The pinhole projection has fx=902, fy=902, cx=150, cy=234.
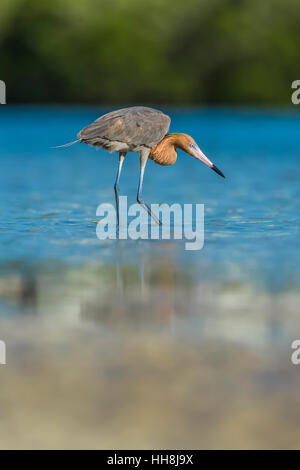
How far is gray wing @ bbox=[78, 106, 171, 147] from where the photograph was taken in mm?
6898

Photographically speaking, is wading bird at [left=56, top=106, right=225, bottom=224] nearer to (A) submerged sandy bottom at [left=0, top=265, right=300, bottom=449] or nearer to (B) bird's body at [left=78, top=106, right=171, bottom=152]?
(B) bird's body at [left=78, top=106, right=171, bottom=152]

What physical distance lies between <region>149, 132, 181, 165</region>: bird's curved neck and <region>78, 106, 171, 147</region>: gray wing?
0.29m

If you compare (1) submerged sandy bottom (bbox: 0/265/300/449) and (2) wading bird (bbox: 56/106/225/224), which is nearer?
(1) submerged sandy bottom (bbox: 0/265/300/449)

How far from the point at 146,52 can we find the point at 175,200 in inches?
1138

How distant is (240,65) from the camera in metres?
37.2

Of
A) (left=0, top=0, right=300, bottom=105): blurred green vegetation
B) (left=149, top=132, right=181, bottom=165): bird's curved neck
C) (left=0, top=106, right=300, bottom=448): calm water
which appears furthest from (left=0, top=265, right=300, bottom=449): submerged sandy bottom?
(left=0, top=0, right=300, bottom=105): blurred green vegetation

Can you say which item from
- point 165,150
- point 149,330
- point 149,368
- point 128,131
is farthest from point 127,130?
point 149,368

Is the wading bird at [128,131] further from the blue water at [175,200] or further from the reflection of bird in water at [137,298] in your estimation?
the reflection of bird in water at [137,298]

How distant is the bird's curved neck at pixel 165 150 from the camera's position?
7641 millimetres

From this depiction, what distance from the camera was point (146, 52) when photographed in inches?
1473

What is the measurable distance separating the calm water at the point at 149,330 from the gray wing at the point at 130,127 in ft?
2.43
